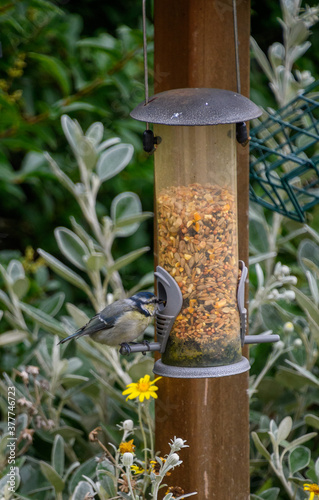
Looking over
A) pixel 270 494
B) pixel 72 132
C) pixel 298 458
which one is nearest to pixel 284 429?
pixel 298 458

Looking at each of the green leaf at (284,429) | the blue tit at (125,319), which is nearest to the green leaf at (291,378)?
the green leaf at (284,429)

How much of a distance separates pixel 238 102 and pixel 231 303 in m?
0.51

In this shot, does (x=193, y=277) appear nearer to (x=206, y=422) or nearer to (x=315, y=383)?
(x=206, y=422)

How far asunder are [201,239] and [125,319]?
288mm

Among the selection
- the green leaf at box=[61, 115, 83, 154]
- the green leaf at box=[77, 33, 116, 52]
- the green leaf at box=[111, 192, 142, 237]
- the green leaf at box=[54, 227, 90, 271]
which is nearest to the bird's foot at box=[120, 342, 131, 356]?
the green leaf at box=[54, 227, 90, 271]

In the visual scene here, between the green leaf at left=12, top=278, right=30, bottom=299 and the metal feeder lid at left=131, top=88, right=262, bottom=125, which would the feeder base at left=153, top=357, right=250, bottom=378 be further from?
the green leaf at left=12, top=278, right=30, bottom=299

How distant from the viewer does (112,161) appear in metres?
2.48

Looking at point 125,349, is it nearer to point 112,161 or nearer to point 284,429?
point 284,429

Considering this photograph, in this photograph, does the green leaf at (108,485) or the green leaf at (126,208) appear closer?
the green leaf at (108,485)

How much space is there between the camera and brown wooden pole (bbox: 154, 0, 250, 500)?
174cm

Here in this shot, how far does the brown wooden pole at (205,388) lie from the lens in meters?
1.74

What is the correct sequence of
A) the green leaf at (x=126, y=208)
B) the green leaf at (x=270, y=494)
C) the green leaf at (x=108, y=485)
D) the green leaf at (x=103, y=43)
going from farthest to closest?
the green leaf at (x=103, y=43), the green leaf at (x=126, y=208), the green leaf at (x=270, y=494), the green leaf at (x=108, y=485)

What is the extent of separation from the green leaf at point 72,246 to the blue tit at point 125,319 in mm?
621

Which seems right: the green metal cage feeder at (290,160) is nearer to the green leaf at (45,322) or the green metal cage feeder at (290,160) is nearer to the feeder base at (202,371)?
the feeder base at (202,371)
